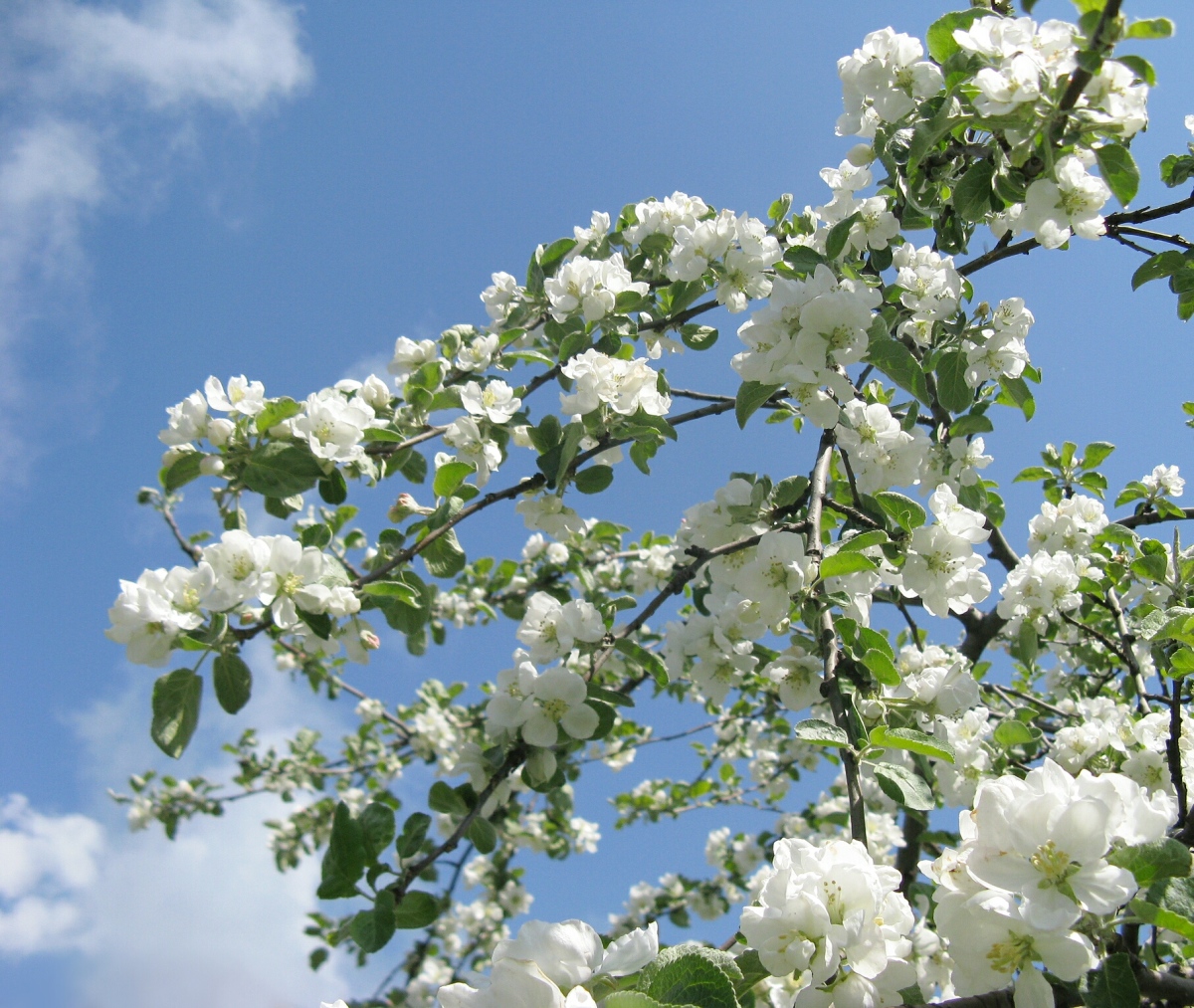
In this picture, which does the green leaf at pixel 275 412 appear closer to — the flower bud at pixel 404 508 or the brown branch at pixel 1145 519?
the flower bud at pixel 404 508

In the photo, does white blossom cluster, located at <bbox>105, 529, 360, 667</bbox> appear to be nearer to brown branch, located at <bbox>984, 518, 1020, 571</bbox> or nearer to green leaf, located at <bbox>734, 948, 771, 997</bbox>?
green leaf, located at <bbox>734, 948, 771, 997</bbox>

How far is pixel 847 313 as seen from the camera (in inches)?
67.4

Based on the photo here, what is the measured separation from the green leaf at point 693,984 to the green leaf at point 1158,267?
2.36 metres

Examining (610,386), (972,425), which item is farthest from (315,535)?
(972,425)

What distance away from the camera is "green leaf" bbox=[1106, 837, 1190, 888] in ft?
3.25

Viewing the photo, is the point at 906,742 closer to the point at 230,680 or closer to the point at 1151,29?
the point at 1151,29

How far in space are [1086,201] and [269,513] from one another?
7.23 ft

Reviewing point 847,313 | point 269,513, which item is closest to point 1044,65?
point 847,313

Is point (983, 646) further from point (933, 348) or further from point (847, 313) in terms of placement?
point (847, 313)

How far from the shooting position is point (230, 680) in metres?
1.68

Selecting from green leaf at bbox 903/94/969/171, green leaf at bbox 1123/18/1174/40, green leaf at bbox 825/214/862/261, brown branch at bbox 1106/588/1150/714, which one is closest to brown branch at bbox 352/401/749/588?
green leaf at bbox 825/214/862/261

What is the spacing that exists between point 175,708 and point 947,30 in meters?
2.46

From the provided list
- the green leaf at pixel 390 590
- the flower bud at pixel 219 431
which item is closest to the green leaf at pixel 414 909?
the green leaf at pixel 390 590

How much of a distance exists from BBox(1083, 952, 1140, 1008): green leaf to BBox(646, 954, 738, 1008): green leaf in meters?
0.50
